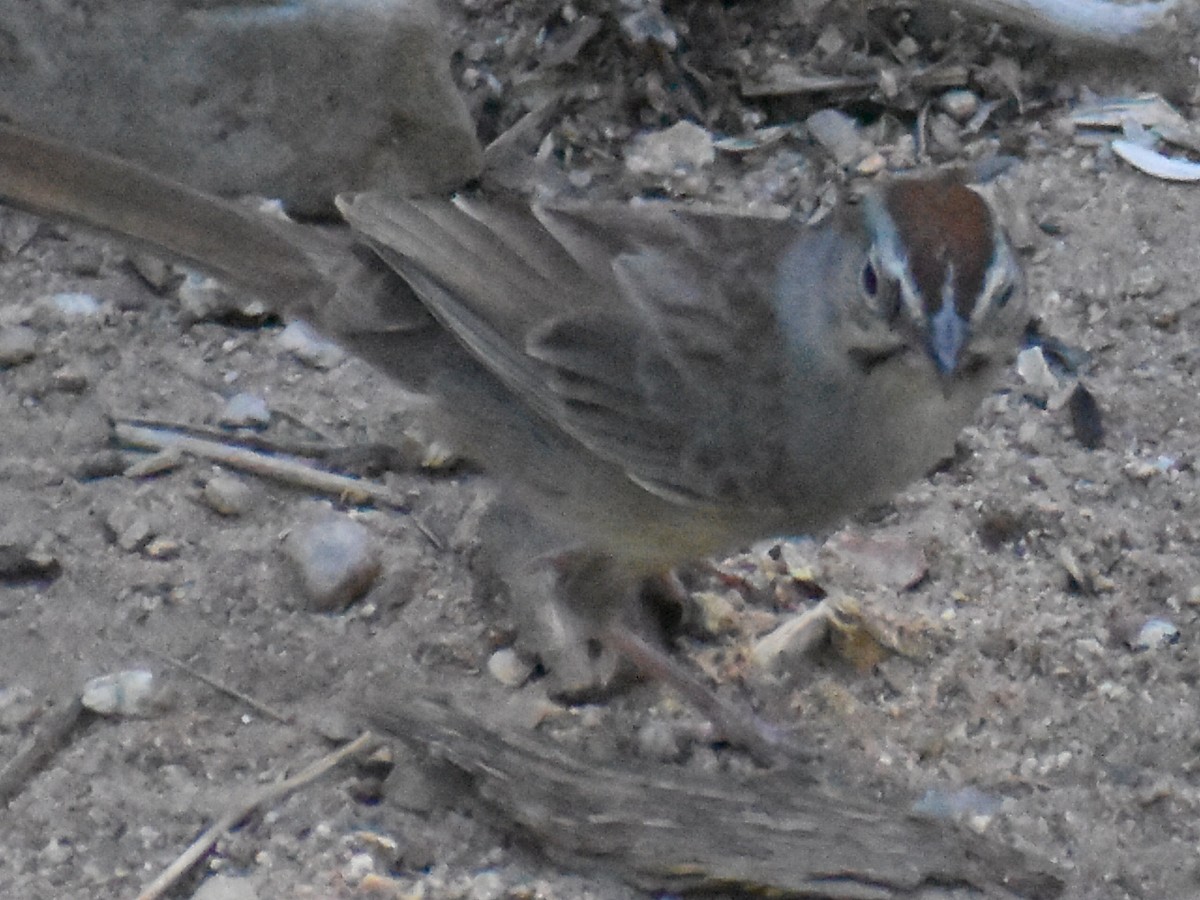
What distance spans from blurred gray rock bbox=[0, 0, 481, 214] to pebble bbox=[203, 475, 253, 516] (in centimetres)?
128

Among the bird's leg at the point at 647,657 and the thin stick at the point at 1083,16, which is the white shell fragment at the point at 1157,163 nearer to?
the thin stick at the point at 1083,16

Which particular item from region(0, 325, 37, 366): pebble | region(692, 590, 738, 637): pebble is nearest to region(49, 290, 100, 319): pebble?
region(0, 325, 37, 366): pebble

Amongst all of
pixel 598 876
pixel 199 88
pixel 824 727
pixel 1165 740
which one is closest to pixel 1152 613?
pixel 1165 740

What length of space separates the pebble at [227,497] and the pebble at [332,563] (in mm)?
203

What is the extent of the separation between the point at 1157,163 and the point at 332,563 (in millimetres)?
3166

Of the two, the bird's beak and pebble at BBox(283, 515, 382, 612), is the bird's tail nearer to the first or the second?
pebble at BBox(283, 515, 382, 612)

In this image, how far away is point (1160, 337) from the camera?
5613 millimetres

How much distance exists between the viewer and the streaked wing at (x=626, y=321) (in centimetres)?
434

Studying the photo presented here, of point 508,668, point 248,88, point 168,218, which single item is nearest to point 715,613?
point 508,668

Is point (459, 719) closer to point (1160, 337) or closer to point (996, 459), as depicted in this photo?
point (996, 459)

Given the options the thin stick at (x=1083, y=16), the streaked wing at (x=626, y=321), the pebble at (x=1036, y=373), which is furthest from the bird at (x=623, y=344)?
the thin stick at (x=1083, y=16)

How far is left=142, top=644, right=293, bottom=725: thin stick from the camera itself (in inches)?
172

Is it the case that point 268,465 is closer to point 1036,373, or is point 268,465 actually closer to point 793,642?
point 793,642

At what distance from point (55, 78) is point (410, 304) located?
1.68m
